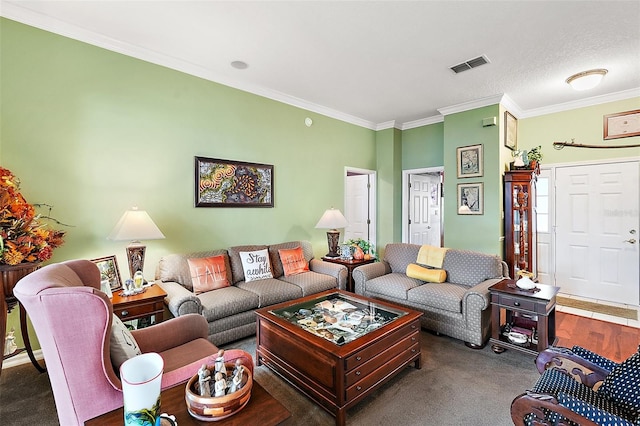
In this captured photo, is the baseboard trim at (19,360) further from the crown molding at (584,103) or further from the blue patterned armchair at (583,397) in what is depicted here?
the crown molding at (584,103)

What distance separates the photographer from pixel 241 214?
155 inches

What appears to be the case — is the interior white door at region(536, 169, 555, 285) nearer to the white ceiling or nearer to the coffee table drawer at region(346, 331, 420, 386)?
the white ceiling

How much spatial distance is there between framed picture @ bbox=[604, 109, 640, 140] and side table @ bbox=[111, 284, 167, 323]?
213 inches

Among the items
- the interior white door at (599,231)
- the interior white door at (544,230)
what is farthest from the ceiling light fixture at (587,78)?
the interior white door at (544,230)

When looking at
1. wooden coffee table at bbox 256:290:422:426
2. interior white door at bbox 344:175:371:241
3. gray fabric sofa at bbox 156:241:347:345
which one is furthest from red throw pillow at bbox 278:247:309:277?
interior white door at bbox 344:175:371:241

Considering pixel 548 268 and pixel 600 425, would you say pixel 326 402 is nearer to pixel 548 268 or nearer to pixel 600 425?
pixel 600 425

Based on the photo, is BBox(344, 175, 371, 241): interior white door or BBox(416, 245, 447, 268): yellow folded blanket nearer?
BBox(416, 245, 447, 268): yellow folded blanket

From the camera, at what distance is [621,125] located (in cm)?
386

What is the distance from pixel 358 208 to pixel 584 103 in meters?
3.82

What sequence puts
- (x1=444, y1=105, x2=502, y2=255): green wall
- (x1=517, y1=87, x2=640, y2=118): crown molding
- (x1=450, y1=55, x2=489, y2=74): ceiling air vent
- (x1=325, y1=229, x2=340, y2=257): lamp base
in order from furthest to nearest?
(x1=325, y1=229, x2=340, y2=257): lamp base, (x1=444, y1=105, x2=502, y2=255): green wall, (x1=517, y1=87, x2=640, y2=118): crown molding, (x1=450, y1=55, x2=489, y2=74): ceiling air vent

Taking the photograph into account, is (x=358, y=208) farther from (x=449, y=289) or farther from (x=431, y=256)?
(x=449, y=289)

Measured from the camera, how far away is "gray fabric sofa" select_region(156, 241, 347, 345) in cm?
271

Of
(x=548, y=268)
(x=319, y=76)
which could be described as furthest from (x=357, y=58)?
(x=548, y=268)

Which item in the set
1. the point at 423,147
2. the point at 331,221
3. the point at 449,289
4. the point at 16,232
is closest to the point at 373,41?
the point at 331,221
